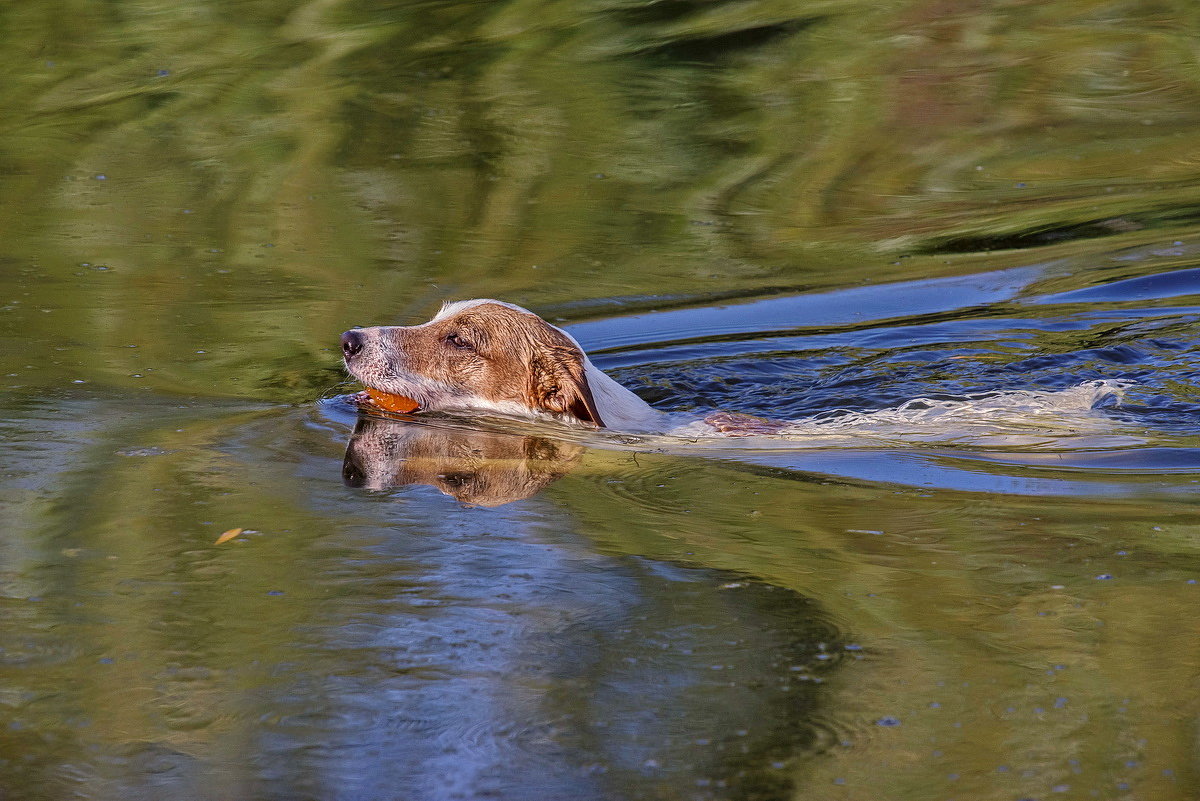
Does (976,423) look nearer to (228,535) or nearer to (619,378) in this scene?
(619,378)

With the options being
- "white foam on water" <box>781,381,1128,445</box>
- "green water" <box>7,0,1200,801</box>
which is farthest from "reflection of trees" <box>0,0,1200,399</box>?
"white foam on water" <box>781,381,1128,445</box>

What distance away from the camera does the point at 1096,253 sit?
9648 millimetres

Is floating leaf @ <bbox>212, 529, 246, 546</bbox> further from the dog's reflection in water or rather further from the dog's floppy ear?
the dog's floppy ear

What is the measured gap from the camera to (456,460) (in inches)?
242

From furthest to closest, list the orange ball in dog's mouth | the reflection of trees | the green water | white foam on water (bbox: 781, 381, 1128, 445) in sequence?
the reflection of trees, the orange ball in dog's mouth, white foam on water (bbox: 781, 381, 1128, 445), the green water

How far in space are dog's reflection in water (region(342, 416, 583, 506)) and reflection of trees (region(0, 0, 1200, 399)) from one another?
2.62 feet

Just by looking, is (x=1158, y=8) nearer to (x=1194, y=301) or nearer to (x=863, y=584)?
(x=1194, y=301)

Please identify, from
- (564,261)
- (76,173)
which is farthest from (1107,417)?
(76,173)

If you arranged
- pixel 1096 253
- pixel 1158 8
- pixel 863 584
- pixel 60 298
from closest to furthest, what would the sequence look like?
pixel 863 584 < pixel 60 298 < pixel 1096 253 < pixel 1158 8

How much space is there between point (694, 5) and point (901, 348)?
6.94 m

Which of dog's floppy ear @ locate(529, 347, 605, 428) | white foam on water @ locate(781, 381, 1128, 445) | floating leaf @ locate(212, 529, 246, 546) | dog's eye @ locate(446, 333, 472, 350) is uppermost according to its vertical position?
floating leaf @ locate(212, 529, 246, 546)

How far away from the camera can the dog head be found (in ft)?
23.2

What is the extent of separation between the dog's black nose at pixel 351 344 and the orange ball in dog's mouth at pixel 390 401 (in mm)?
241

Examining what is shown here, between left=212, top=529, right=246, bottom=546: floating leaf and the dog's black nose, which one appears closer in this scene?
left=212, top=529, right=246, bottom=546: floating leaf
